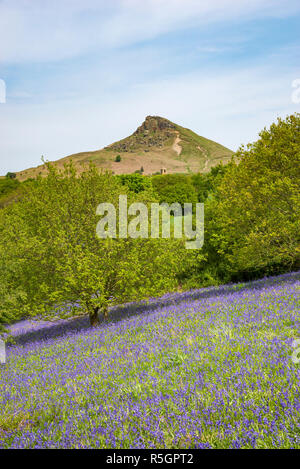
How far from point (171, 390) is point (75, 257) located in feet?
24.5

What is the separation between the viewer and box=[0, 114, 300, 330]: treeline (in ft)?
39.0

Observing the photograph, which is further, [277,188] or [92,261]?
[277,188]

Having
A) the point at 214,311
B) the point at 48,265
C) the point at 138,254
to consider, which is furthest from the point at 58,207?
the point at 214,311

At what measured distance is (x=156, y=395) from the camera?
465 cm

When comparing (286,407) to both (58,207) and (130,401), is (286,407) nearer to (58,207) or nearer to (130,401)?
(130,401)

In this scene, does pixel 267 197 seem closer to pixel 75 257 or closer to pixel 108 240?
pixel 108 240

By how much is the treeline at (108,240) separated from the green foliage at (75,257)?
4cm

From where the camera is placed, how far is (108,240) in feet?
38.6

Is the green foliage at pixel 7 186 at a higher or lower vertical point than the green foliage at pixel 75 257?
higher

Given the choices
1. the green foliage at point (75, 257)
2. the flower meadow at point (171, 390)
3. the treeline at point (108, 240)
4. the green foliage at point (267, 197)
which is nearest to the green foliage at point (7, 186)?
the treeline at point (108, 240)

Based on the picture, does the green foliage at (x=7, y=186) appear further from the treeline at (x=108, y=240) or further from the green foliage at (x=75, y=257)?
the green foliage at (x=75, y=257)

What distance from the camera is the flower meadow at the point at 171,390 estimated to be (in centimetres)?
365

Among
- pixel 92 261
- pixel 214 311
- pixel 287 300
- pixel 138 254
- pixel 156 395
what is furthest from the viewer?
pixel 138 254
